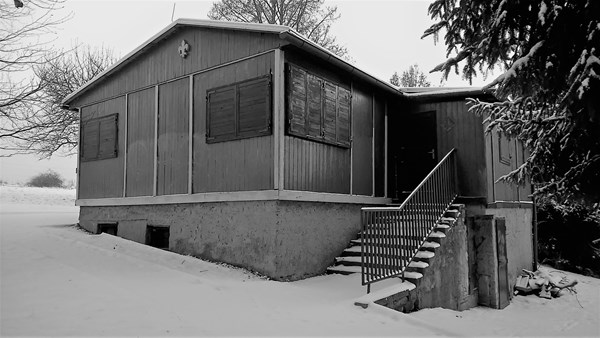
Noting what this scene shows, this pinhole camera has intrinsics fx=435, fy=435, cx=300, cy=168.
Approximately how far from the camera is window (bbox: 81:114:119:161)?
1023 cm

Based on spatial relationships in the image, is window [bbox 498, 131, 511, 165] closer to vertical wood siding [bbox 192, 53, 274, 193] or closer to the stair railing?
the stair railing

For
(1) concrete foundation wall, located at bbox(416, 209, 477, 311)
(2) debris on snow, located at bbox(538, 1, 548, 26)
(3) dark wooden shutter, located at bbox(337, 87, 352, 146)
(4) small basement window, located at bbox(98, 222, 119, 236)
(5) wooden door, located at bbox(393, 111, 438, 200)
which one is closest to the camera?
(2) debris on snow, located at bbox(538, 1, 548, 26)

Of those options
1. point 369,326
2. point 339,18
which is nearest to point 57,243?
point 369,326

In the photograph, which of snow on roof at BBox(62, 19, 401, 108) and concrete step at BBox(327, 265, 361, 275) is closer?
snow on roof at BBox(62, 19, 401, 108)

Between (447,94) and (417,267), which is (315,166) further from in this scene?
(447,94)

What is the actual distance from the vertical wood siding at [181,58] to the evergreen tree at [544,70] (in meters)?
2.90

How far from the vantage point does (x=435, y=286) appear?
7.10m

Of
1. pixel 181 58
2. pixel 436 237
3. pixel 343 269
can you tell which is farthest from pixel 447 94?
pixel 181 58

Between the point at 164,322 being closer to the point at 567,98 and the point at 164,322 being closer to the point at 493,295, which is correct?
the point at 567,98

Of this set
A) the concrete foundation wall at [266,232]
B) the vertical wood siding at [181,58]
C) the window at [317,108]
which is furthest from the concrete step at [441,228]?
the vertical wood siding at [181,58]

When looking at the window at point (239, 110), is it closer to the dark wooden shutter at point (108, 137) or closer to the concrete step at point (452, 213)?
the dark wooden shutter at point (108, 137)

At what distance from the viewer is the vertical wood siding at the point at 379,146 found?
9.49m

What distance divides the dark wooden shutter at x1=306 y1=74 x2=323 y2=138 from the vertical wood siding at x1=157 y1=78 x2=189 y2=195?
8.31ft

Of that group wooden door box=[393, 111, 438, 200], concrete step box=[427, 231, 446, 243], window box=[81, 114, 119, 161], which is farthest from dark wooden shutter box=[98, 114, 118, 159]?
concrete step box=[427, 231, 446, 243]
